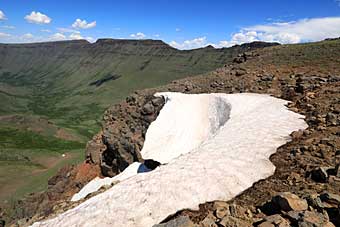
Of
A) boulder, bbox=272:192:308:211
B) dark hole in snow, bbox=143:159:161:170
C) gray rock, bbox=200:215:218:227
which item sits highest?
boulder, bbox=272:192:308:211

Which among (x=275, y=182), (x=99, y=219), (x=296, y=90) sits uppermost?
(x=296, y=90)

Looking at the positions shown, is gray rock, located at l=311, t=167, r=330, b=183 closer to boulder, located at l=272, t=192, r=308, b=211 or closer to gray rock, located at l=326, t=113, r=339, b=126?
boulder, located at l=272, t=192, r=308, b=211

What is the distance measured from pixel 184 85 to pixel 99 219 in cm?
2438

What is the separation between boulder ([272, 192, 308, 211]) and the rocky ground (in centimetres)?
2

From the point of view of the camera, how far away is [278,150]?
45.6ft

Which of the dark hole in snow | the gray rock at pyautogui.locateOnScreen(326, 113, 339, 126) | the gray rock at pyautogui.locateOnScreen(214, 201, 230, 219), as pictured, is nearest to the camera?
the gray rock at pyautogui.locateOnScreen(214, 201, 230, 219)

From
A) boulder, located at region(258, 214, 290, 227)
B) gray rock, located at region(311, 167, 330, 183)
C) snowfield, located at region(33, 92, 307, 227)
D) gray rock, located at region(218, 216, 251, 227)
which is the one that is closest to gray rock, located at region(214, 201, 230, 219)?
gray rock, located at region(218, 216, 251, 227)

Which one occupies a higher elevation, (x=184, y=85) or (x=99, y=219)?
(x=184, y=85)

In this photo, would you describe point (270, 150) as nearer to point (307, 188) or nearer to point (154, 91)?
point (307, 188)

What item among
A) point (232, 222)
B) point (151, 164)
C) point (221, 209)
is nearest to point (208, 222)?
point (232, 222)

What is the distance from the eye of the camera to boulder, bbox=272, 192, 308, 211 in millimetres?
8781

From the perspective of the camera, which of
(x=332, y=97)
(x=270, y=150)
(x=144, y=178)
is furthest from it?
(x=332, y=97)

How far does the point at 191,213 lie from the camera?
34.4 feet

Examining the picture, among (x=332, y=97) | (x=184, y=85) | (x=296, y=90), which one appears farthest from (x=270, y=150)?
(x=184, y=85)
